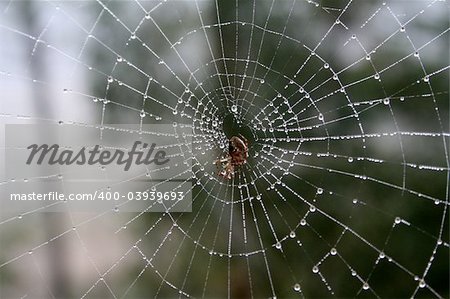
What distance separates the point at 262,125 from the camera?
5.74ft

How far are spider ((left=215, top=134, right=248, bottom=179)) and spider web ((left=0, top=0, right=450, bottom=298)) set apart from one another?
0.03 m

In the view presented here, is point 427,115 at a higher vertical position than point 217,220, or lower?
higher

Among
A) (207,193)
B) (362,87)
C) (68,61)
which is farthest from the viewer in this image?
(207,193)

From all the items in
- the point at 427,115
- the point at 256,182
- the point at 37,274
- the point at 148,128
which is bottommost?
the point at 37,274

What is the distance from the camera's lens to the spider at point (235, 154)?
1736 millimetres

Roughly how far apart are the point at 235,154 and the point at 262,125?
0.38ft

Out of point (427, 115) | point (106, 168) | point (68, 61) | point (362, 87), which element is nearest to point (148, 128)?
point (106, 168)

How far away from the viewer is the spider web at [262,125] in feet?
5.65

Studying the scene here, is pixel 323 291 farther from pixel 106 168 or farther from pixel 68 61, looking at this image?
pixel 68 61

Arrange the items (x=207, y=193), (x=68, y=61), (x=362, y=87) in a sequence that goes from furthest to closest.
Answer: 1. (x=207, y=193)
2. (x=362, y=87)
3. (x=68, y=61)

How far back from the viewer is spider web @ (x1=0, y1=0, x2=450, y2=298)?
1722 mm

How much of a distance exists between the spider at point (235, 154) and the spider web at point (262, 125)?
26 millimetres

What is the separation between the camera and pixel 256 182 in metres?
1.85

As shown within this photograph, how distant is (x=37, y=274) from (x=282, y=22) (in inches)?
45.8
